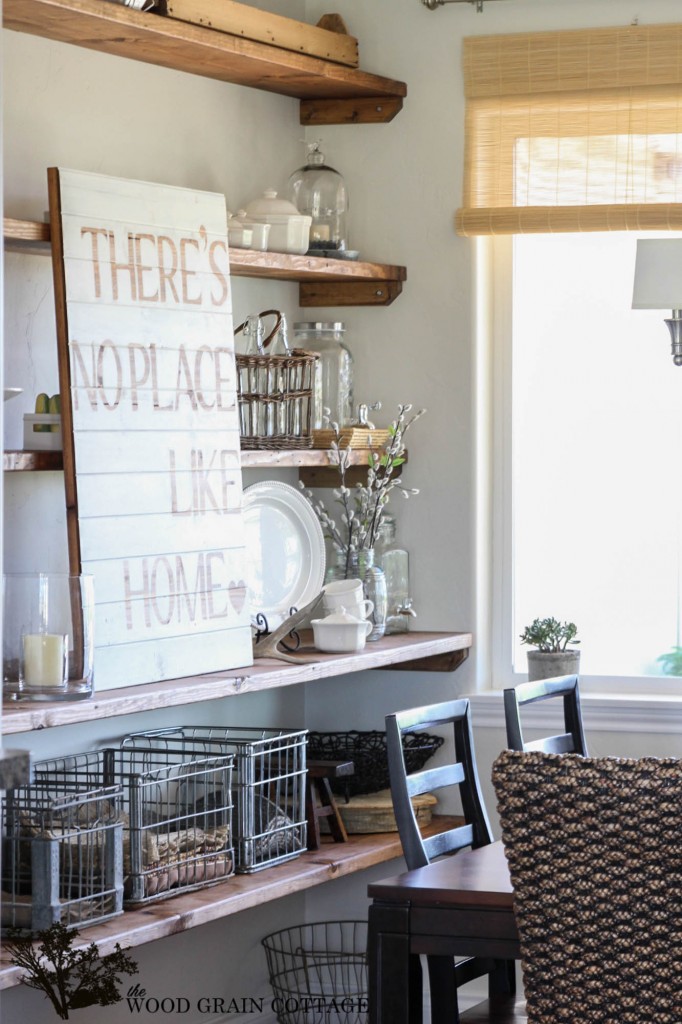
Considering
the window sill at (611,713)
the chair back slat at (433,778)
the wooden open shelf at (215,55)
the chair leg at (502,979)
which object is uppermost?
the wooden open shelf at (215,55)

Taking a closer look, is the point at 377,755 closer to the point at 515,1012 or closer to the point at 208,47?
the point at 515,1012

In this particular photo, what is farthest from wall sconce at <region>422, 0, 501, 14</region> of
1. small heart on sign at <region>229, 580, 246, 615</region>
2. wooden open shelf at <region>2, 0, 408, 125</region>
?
small heart on sign at <region>229, 580, 246, 615</region>

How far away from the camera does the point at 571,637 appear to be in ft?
11.8

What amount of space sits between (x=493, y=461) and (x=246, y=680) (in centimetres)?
112

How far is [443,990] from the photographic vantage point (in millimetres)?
2367

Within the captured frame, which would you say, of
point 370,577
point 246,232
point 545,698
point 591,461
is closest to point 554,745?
point 545,698

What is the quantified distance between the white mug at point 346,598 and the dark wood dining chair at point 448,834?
70cm

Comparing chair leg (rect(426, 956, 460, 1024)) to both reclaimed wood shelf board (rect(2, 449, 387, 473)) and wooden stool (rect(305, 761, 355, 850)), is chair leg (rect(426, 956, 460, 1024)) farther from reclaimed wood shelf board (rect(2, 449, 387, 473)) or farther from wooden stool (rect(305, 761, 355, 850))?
reclaimed wood shelf board (rect(2, 449, 387, 473))

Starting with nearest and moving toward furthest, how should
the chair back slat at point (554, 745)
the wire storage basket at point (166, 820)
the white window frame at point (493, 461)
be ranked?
1. the wire storage basket at point (166, 820)
2. the chair back slat at point (554, 745)
3. the white window frame at point (493, 461)

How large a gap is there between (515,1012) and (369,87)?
7.39 ft

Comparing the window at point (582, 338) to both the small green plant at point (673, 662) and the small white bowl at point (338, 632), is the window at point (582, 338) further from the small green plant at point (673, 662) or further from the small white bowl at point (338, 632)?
the small white bowl at point (338, 632)

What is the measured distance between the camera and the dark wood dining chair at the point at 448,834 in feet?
7.79

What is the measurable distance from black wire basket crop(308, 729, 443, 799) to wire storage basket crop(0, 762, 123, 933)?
0.93m

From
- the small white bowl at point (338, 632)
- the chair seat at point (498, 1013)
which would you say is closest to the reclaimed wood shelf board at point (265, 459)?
the small white bowl at point (338, 632)
